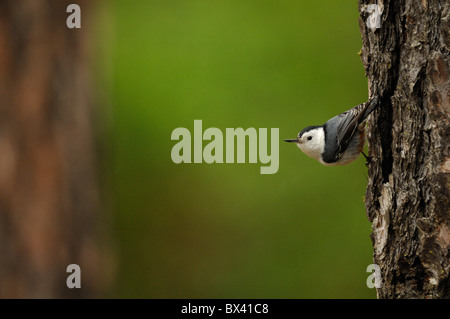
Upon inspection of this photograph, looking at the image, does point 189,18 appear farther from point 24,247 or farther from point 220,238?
point 24,247

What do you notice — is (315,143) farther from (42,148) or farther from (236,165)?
(42,148)

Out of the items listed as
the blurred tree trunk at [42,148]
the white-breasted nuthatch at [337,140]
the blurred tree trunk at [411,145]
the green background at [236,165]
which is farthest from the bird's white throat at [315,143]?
the blurred tree trunk at [42,148]

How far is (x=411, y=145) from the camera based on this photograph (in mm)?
1955

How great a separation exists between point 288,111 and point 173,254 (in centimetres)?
175

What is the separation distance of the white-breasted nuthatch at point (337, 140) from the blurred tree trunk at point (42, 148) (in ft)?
5.34

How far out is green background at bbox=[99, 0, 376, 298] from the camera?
14.0 feet

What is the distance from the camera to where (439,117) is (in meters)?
1.86

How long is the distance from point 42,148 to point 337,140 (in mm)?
1955

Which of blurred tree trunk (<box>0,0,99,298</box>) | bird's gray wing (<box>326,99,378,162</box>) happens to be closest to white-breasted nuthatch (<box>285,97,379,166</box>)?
bird's gray wing (<box>326,99,378,162</box>)

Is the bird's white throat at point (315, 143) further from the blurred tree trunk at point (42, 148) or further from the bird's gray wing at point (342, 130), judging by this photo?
the blurred tree trunk at point (42, 148)

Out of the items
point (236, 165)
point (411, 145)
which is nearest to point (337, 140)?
point (411, 145)

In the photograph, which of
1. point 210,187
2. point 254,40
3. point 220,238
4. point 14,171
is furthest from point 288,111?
point 14,171

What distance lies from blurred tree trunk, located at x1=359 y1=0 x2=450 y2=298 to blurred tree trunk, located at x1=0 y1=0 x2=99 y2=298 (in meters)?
2.20

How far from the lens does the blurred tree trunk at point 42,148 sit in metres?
3.39
